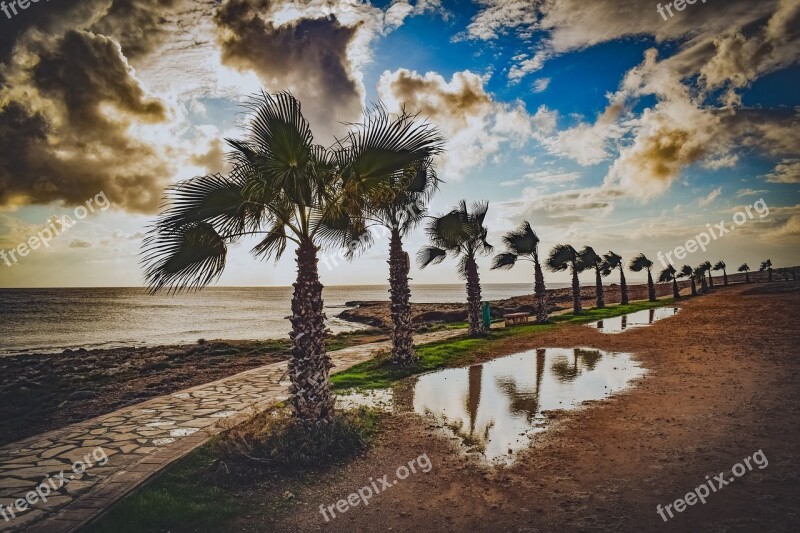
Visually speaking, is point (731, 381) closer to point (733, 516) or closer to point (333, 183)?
point (733, 516)

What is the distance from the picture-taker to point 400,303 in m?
13.1

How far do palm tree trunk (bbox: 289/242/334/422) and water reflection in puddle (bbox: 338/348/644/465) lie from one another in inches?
98.3

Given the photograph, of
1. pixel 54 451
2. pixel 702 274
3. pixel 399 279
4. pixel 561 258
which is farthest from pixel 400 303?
pixel 702 274

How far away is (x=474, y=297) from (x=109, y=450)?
1539 centimetres

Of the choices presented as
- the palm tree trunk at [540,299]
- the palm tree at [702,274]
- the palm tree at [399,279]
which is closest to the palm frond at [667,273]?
the palm tree at [702,274]

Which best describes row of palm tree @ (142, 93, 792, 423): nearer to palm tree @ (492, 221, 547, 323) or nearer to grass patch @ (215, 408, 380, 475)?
grass patch @ (215, 408, 380, 475)

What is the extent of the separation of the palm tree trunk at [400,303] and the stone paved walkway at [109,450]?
398cm

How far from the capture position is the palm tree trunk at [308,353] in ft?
20.8

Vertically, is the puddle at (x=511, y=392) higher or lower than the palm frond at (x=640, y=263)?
lower

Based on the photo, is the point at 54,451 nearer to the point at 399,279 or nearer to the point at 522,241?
the point at 399,279

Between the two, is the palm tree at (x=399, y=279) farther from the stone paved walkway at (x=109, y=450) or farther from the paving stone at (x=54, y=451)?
the paving stone at (x=54, y=451)

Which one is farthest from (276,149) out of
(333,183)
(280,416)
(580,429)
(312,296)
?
(580,429)

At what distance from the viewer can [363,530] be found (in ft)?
14.6

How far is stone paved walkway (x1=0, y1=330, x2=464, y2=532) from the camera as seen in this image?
4.76 m
